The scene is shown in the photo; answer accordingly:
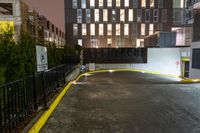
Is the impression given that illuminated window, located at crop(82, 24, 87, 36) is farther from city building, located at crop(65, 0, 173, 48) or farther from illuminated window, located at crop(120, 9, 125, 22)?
illuminated window, located at crop(120, 9, 125, 22)

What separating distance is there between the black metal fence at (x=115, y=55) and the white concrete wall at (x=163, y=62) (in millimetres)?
774

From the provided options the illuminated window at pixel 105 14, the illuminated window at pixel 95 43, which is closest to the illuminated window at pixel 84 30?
the illuminated window at pixel 95 43

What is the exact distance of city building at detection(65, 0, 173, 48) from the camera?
30391mm

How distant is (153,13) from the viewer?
30844 millimetres

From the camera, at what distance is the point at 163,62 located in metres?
17.3

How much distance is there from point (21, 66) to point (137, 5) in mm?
31624

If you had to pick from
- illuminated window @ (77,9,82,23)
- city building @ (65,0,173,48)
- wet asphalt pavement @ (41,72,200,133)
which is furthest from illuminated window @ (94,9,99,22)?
wet asphalt pavement @ (41,72,200,133)

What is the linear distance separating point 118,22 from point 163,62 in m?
16.8

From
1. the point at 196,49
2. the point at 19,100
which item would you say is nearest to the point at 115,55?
the point at 196,49

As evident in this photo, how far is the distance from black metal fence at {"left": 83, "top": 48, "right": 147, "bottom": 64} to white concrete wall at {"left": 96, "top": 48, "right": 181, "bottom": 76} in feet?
2.54

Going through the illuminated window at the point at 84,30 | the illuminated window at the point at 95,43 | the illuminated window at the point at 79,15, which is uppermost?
the illuminated window at the point at 79,15

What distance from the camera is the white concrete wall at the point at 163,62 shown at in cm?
1714

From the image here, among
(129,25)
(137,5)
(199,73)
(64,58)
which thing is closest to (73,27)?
(129,25)

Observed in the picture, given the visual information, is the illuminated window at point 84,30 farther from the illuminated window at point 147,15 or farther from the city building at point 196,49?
the city building at point 196,49
